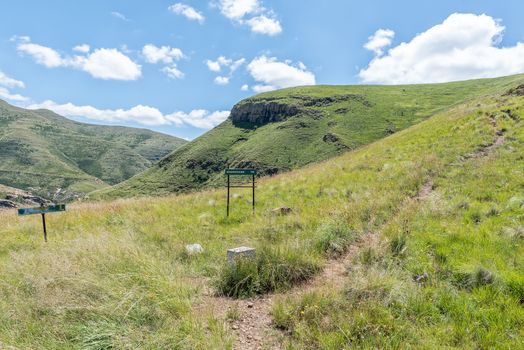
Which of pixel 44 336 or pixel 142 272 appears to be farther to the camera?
pixel 142 272

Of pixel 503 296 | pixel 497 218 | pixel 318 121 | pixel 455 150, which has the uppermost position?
pixel 318 121

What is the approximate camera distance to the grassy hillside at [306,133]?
12862 cm

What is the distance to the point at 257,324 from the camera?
5.00 meters

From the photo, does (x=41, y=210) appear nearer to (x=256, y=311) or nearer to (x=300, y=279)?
(x=256, y=311)

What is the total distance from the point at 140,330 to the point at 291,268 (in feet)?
10.3

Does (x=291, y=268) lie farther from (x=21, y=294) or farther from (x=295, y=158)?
(x=295, y=158)

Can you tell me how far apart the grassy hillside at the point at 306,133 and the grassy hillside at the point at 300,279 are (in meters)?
113

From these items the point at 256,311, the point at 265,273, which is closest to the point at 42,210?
the point at 265,273

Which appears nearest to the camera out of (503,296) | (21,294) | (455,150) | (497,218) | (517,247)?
(503,296)

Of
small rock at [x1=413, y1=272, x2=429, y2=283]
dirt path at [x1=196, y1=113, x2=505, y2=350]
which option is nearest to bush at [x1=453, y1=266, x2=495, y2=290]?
small rock at [x1=413, y1=272, x2=429, y2=283]

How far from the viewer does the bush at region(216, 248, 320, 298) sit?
20.0 feet

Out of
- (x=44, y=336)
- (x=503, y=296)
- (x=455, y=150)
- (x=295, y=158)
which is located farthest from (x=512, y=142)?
(x=295, y=158)

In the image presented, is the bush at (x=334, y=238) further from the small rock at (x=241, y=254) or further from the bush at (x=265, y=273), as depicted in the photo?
the small rock at (x=241, y=254)

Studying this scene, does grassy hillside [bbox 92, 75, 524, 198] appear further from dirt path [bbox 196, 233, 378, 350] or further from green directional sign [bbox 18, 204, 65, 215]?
dirt path [bbox 196, 233, 378, 350]
